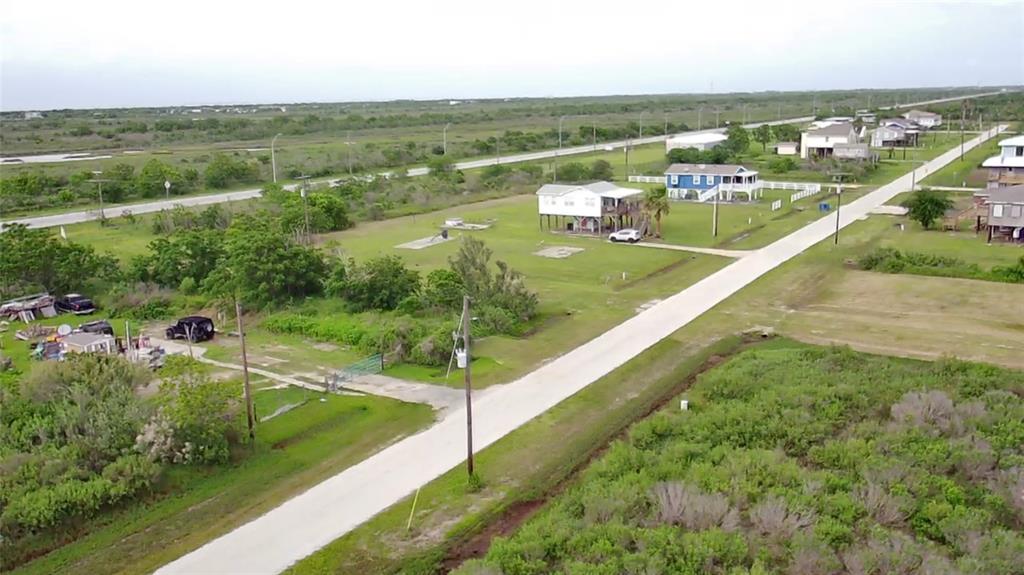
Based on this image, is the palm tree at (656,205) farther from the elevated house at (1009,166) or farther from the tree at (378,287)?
the elevated house at (1009,166)

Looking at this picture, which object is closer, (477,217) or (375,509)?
(375,509)

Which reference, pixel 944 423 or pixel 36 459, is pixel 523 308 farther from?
pixel 36 459

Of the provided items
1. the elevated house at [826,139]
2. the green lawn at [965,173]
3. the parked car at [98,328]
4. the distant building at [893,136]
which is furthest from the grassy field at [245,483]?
the distant building at [893,136]

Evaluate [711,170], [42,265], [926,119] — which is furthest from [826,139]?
[42,265]

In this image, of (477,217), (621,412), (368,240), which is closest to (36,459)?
(621,412)

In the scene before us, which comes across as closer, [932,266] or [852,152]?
[932,266]

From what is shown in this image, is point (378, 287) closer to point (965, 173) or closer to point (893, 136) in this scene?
point (965, 173)

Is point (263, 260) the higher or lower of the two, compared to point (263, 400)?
higher

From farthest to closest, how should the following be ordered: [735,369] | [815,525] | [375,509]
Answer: [735,369] → [375,509] → [815,525]
